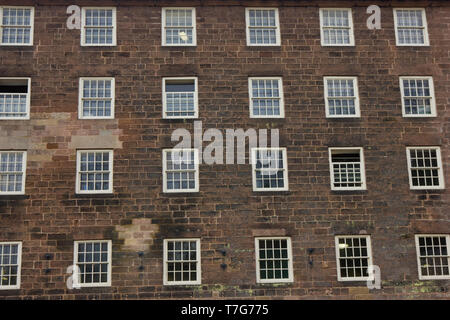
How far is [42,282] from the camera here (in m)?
25.0

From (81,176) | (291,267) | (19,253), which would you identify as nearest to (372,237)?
(291,267)

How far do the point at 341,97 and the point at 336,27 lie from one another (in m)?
3.35

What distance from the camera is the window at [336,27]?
28.4 metres

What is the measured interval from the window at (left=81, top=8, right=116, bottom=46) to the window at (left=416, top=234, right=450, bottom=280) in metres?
15.6

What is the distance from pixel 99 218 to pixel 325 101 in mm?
10747

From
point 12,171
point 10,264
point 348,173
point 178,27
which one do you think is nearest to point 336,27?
point 348,173

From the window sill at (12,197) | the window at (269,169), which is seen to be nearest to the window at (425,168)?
Answer: the window at (269,169)

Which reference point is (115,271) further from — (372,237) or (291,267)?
(372,237)

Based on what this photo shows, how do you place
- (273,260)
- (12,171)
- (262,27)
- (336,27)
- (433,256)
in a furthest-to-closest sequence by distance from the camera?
1. (336,27)
2. (262,27)
3. (12,171)
4. (433,256)
5. (273,260)

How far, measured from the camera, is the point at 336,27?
1121 inches

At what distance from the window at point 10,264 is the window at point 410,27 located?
1855 cm

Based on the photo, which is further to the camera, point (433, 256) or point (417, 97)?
point (417, 97)

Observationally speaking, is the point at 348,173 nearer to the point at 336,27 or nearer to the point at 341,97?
the point at 341,97
